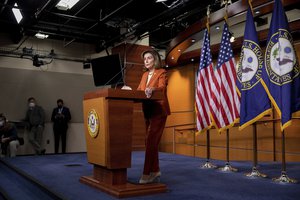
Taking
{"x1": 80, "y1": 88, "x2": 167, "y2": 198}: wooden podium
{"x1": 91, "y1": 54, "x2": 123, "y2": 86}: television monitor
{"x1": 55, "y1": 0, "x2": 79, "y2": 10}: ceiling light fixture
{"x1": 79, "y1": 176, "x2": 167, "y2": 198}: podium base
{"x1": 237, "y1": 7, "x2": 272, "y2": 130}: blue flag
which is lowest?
{"x1": 79, "y1": 176, "x2": 167, "y2": 198}: podium base

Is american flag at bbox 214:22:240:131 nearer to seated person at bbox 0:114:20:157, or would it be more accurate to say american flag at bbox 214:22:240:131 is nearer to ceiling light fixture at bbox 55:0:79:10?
ceiling light fixture at bbox 55:0:79:10

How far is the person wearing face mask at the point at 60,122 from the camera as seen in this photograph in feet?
31.0

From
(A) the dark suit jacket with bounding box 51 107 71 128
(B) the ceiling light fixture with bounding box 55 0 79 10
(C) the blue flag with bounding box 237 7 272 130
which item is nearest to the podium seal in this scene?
(C) the blue flag with bounding box 237 7 272 130

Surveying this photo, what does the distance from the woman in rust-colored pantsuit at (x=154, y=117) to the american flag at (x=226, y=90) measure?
156cm

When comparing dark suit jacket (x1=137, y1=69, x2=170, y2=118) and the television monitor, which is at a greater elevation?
the television monitor

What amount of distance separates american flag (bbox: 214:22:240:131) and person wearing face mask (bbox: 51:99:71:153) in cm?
620

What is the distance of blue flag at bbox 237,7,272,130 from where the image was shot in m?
3.65

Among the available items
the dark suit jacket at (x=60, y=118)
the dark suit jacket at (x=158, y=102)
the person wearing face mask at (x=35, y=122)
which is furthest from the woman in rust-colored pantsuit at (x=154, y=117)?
the dark suit jacket at (x=60, y=118)

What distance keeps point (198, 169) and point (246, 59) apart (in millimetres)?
1866

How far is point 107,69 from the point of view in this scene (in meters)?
7.44

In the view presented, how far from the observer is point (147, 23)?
7547mm

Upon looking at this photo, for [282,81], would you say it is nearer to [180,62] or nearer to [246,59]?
[246,59]

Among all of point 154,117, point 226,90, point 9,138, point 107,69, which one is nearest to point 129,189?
point 154,117

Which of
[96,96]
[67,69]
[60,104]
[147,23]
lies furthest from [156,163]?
[67,69]
